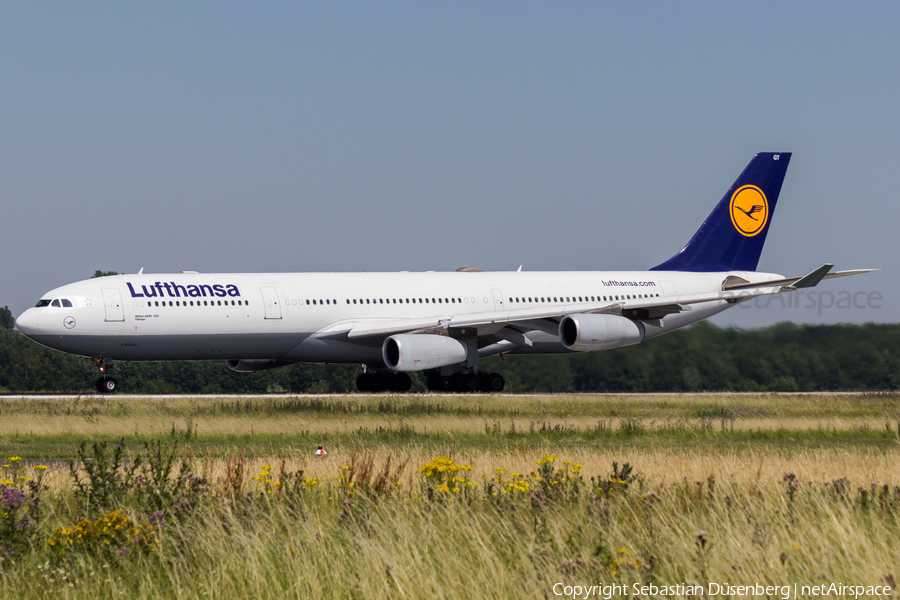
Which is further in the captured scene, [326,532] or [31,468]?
[31,468]

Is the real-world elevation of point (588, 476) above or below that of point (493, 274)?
below

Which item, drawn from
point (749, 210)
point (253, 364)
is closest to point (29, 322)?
point (253, 364)

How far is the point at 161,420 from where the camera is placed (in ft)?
89.8

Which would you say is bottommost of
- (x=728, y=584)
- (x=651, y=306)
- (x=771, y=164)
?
(x=728, y=584)

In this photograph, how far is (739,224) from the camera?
4578 cm

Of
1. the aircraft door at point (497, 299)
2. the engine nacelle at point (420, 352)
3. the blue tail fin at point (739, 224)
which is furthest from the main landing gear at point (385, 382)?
the blue tail fin at point (739, 224)

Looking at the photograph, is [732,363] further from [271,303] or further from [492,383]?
[271,303]

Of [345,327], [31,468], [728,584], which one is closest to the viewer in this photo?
[728,584]

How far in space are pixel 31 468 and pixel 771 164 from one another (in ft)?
119

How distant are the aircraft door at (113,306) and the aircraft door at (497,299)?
13632 millimetres

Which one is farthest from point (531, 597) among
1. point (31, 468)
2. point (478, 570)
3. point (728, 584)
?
point (31, 468)

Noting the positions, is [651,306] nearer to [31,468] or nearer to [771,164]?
[771,164]

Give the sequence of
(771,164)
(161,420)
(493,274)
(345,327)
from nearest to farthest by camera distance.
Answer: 1. (161,420)
2. (345,327)
3. (493,274)
4. (771,164)

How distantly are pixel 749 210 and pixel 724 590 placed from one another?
3966 cm
